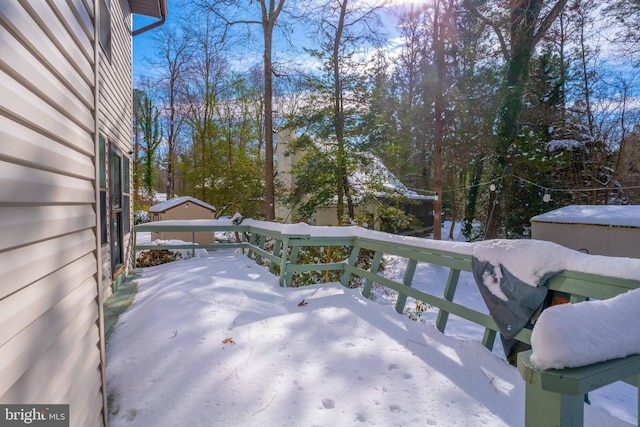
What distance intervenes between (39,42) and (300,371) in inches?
86.1

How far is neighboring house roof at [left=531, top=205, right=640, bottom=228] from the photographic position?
7051 mm

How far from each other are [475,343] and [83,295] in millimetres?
2701

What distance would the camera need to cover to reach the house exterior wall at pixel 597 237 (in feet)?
22.5

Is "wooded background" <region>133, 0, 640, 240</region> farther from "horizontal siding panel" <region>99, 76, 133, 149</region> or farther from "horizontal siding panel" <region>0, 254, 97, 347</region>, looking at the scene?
"horizontal siding panel" <region>0, 254, 97, 347</region>

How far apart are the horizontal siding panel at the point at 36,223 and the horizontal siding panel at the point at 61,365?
42 centimetres

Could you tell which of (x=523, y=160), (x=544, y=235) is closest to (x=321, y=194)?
(x=544, y=235)

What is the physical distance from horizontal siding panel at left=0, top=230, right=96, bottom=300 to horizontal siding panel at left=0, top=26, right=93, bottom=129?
60 cm

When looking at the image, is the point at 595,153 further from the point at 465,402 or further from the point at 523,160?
the point at 465,402

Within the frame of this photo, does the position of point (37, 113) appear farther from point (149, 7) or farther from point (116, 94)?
point (149, 7)

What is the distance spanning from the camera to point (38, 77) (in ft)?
4.19

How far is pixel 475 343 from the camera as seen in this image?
259cm

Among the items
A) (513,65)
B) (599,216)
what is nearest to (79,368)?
(599,216)

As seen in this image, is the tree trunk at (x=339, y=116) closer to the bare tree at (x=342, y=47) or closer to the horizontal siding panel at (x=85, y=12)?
the bare tree at (x=342, y=47)

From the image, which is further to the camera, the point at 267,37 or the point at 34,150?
the point at 267,37
